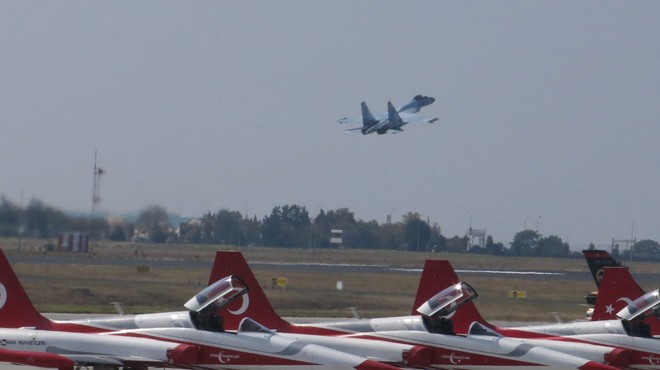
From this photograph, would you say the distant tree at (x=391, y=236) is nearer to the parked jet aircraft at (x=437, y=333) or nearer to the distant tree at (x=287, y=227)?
the distant tree at (x=287, y=227)

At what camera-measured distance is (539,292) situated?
58.8 m

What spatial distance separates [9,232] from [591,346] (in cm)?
3404

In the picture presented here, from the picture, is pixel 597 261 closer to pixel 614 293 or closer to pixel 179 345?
pixel 614 293

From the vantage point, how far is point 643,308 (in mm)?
24078

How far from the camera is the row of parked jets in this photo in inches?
823

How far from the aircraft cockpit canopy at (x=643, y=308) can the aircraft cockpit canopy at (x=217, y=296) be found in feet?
24.6

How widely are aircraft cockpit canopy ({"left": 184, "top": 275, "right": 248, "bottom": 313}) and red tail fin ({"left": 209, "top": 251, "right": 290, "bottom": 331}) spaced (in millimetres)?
1011

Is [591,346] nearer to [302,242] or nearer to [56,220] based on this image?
[56,220]

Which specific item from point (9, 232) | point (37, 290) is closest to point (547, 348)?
point (37, 290)

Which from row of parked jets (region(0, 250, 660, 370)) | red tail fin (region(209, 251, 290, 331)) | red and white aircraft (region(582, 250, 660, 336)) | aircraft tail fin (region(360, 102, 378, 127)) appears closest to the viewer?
row of parked jets (region(0, 250, 660, 370))

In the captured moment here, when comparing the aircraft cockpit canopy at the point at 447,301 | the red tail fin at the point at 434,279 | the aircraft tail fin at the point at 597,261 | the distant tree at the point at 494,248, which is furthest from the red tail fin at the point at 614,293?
the distant tree at the point at 494,248

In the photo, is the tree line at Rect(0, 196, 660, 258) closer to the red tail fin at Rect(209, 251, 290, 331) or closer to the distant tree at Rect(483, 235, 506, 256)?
the distant tree at Rect(483, 235, 506, 256)

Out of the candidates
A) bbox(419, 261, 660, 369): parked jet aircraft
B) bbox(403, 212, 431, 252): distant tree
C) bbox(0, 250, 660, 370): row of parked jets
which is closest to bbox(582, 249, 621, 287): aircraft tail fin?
bbox(0, 250, 660, 370): row of parked jets

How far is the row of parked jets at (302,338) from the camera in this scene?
68.6 feet
